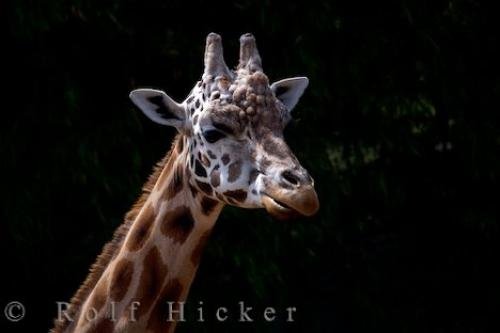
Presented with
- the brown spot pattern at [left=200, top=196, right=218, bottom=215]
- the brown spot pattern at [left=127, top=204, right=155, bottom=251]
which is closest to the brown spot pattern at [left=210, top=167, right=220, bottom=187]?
the brown spot pattern at [left=200, top=196, right=218, bottom=215]

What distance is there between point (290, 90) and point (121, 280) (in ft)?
2.97

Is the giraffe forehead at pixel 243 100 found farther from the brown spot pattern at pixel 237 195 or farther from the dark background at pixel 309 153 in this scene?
the dark background at pixel 309 153

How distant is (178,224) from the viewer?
3.82m

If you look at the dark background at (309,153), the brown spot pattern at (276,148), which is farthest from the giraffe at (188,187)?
the dark background at (309,153)

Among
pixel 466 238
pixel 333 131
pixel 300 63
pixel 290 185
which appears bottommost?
pixel 466 238

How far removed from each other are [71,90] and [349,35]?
65.5 inches

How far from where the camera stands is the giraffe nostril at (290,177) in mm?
3436

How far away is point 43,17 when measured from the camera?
19.6ft

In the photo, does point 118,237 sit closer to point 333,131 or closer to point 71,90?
point 71,90

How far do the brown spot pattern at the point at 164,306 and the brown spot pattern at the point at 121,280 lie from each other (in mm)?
126

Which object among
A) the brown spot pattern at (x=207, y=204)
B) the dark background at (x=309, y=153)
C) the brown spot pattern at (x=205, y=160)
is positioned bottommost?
the dark background at (x=309, y=153)

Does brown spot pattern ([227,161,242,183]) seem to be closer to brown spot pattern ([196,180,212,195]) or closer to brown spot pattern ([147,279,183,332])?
brown spot pattern ([196,180,212,195])

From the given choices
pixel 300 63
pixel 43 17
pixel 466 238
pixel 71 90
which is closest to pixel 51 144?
pixel 71 90

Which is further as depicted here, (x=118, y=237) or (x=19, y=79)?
(x=19, y=79)
